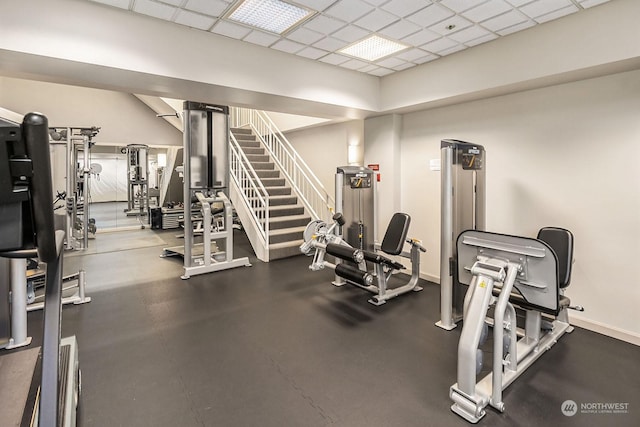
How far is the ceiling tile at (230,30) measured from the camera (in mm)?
3191

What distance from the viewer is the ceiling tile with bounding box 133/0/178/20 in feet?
9.21

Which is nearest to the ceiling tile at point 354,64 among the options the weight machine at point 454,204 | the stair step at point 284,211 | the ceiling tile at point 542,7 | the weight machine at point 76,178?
the weight machine at point 454,204

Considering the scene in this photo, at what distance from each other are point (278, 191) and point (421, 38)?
4378mm

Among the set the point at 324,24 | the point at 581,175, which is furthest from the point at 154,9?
the point at 581,175

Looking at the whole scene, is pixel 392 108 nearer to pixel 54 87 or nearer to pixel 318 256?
pixel 318 256

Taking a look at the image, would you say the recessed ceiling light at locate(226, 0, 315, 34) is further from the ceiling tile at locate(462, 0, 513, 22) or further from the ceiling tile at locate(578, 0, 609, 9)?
the ceiling tile at locate(578, 0, 609, 9)

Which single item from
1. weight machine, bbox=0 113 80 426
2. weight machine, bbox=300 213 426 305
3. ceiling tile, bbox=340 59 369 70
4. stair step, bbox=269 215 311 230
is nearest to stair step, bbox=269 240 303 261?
stair step, bbox=269 215 311 230

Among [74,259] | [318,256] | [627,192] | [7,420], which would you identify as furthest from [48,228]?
[74,259]

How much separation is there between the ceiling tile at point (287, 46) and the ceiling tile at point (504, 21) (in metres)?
1.87

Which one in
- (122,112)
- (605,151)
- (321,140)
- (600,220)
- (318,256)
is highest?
(122,112)

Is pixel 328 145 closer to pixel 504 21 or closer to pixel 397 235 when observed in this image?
pixel 397 235

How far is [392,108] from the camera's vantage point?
4688 millimetres

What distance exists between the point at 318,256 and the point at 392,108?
2.31m

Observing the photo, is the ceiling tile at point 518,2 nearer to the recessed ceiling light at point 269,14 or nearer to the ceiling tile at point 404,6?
the ceiling tile at point 404,6
